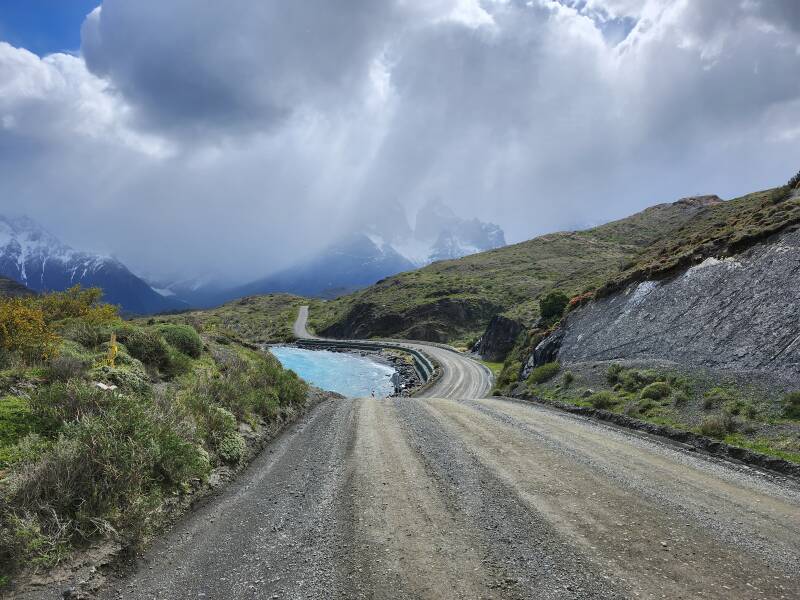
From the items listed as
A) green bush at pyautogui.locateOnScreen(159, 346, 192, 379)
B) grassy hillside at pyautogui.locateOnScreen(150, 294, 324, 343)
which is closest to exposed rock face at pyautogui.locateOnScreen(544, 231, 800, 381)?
green bush at pyautogui.locateOnScreen(159, 346, 192, 379)

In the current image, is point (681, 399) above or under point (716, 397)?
under

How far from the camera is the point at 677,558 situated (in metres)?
5.48

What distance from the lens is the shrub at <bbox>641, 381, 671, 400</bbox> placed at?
14.9 meters

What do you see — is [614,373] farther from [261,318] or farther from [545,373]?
[261,318]

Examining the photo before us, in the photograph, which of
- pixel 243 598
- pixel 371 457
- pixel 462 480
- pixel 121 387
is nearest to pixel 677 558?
pixel 462 480

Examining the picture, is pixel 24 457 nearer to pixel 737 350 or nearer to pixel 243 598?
pixel 243 598

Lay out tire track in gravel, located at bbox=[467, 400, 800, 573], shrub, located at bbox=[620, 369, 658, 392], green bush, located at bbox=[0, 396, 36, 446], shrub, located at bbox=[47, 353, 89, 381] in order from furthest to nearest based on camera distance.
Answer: shrub, located at bbox=[620, 369, 658, 392] < shrub, located at bbox=[47, 353, 89, 381] < green bush, located at bbox=[0, 396, 36, 446] < tire track in gravel, located at bbox=[467, 400, 800, 573]

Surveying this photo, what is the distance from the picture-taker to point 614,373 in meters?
18.5

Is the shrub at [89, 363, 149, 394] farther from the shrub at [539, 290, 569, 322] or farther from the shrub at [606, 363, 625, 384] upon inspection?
the shrub at [539, 290, 569, 322]

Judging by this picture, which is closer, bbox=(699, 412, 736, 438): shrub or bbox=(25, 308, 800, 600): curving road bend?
bbox=(25, 308, 800, 600): curving road bend

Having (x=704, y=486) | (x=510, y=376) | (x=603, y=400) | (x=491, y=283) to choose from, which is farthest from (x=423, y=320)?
(x=704, y=486)

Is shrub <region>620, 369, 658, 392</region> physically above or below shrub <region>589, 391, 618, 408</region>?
above

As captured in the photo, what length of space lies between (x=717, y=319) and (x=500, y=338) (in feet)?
157

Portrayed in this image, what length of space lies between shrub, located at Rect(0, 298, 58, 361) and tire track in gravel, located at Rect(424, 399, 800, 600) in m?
11.8
